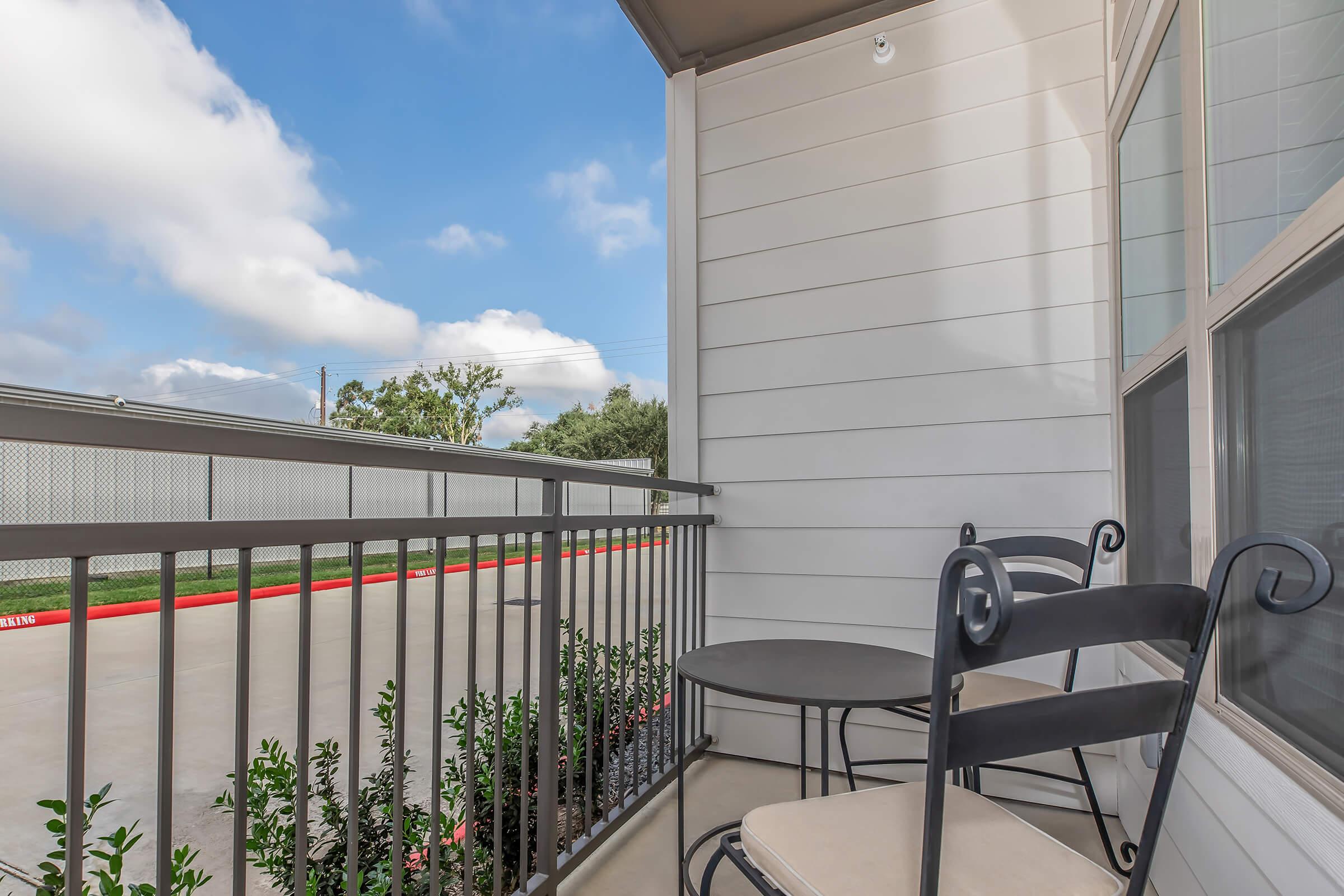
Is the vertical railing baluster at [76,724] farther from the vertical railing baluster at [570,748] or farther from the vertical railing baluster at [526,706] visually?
the vertical railing baluster at [570,748]

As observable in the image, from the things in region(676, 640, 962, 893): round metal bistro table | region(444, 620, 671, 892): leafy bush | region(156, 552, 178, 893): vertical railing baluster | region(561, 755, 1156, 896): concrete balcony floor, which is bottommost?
region(561, 755, 1156, 896): concrete balcony floor

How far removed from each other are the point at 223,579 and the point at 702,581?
7.20m

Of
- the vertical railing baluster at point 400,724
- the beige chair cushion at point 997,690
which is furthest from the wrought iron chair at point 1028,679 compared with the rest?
the vertical railing baluster at point 400,724

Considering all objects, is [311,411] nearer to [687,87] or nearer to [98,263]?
[98,263]

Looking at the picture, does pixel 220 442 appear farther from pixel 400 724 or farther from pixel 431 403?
pixel 431 403

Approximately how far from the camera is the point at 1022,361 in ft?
6.86

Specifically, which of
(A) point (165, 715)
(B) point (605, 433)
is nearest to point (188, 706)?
(A) point (165, 715)

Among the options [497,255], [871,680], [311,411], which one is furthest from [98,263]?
[871,680]

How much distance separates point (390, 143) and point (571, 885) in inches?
1341

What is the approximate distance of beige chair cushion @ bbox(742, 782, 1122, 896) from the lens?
84cm

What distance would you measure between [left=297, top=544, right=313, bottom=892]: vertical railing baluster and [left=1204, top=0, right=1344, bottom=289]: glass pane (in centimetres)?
136

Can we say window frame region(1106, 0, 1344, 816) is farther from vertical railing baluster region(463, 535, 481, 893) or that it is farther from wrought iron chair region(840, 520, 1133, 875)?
vertical railing baluster region(463, 535, 481, 893)

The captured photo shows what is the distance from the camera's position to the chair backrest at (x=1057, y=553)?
61.2 inches

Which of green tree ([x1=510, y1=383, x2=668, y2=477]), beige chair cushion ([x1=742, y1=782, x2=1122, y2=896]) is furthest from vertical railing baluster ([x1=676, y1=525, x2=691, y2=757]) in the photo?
green tree ([x1=510, y1=383, x2=668, y2=477])
